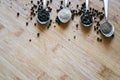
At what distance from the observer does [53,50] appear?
1280 mm

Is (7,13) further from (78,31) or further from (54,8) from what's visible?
(78,31)

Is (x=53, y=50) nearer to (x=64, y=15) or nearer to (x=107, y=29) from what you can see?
(x=64, y=15)

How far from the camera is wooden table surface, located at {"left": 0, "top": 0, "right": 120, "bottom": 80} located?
1233 mm

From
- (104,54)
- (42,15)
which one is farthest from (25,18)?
(104,54)

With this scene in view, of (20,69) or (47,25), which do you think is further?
(47,25)

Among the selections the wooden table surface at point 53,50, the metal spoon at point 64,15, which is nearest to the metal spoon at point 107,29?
the wooden table surface at point 53,50

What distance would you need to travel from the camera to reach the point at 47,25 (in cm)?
134

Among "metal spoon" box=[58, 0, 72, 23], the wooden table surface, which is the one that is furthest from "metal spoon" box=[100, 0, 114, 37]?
"metal spoon" box=[58, 0, 72, 23]

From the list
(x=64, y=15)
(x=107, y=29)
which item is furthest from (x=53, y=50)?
(x=107, y=29)

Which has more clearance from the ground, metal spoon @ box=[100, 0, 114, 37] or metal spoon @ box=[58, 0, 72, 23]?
metal spoon @ box=[100, 0, 114, 37]

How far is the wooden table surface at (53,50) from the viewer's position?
123 cm

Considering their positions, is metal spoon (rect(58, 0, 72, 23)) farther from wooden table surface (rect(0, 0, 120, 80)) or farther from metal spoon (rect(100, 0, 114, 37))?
metal spoon (rect(100, 0, 114, 37))

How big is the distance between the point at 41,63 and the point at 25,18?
11.0 inches

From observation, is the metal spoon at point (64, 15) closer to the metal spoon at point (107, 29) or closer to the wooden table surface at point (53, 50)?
the wooden table surface at point (53, 50)
